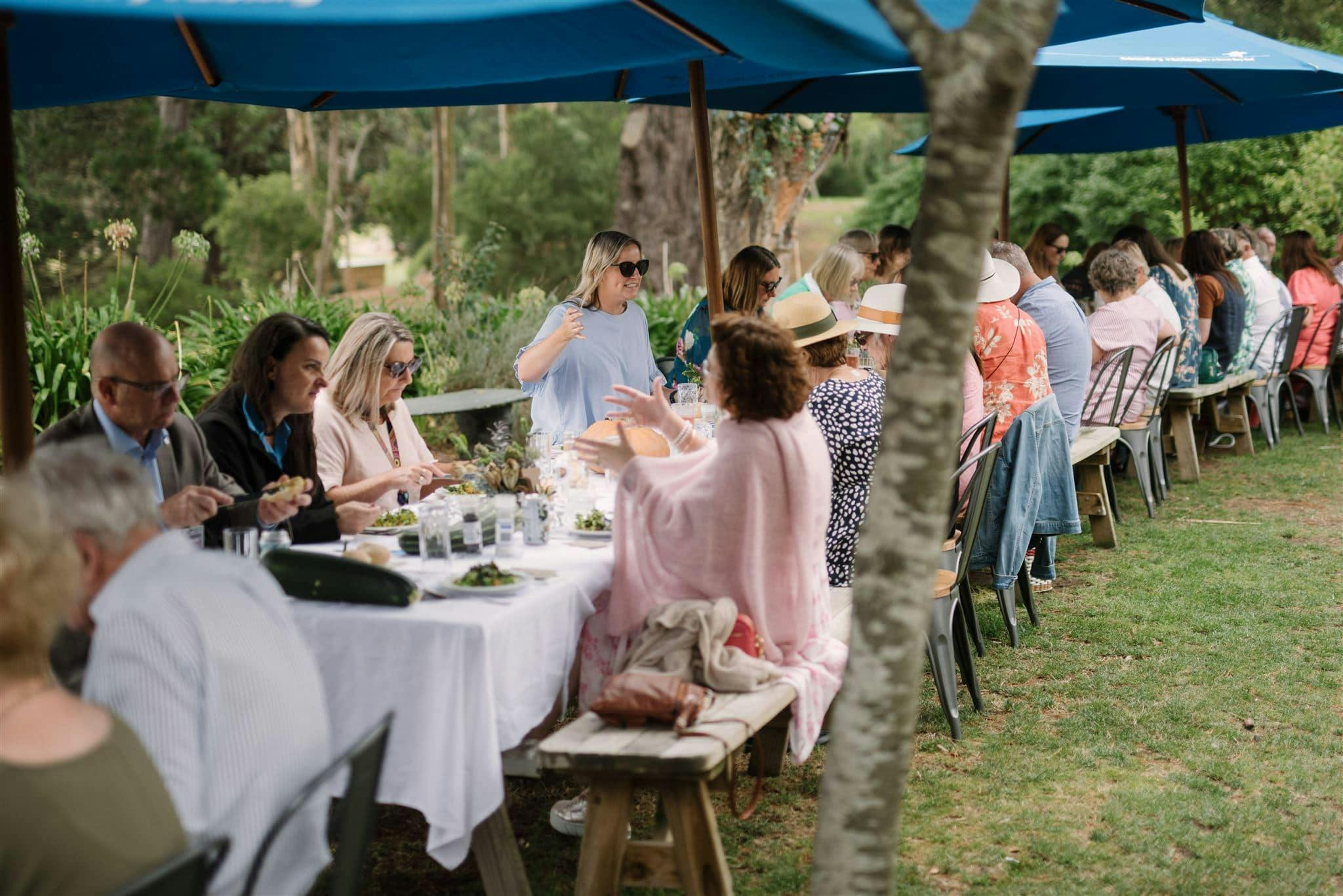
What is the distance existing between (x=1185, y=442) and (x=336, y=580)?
7.32 meters

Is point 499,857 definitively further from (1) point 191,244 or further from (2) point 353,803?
(1) point 191,244

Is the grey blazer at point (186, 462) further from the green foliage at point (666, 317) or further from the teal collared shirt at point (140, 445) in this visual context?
the green foliage at point (666, 317)

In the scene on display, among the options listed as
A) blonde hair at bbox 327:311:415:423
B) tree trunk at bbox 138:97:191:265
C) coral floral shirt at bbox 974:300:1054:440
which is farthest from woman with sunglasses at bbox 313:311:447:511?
tree trunk at bbox 138:97:191:265

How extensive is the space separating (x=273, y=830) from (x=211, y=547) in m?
1.87

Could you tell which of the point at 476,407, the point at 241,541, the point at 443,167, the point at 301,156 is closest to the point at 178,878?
the point at 241,541

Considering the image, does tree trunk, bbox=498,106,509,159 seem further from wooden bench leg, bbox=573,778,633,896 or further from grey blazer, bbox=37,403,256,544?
wooden bench leg, bbox=573,778,633,896

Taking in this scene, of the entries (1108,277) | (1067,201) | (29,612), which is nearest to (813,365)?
(29,612)

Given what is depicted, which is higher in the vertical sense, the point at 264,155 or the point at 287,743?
the point at 264,155

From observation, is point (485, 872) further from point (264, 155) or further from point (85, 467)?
point (264, 155)

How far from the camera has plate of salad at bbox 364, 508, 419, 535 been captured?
3834mm

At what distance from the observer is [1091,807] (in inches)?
155

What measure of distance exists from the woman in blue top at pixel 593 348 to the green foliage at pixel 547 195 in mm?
23386

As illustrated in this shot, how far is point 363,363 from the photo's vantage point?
439cm

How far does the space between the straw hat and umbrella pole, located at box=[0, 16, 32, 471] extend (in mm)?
3175
